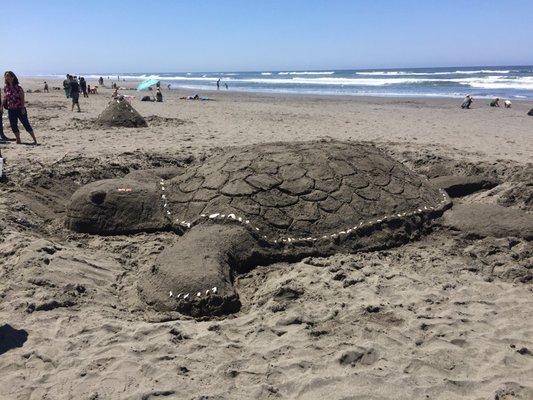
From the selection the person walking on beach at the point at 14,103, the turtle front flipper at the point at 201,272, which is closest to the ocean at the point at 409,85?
the person walking on beach at the point at 14,103

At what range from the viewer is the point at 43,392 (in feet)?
8.24

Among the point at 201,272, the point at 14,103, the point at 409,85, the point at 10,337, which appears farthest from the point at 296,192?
the point at 409,85

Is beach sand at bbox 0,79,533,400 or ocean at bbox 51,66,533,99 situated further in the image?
ocean at bbox 51,66,533,99

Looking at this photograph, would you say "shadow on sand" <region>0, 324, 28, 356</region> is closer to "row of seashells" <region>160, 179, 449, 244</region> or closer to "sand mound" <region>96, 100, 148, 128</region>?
"row of seashells" <region>160, 179, 449, 244</region>

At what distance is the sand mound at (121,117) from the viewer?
1185 centimetres

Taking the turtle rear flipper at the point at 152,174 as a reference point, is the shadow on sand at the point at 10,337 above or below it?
below

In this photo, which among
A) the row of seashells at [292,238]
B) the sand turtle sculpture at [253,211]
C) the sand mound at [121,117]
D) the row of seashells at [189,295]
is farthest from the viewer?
the sand mound at [121,117]

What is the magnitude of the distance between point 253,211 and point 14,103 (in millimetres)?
7540

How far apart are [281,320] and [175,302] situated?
0.80 metres

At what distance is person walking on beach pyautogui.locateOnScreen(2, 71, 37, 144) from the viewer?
9008mm

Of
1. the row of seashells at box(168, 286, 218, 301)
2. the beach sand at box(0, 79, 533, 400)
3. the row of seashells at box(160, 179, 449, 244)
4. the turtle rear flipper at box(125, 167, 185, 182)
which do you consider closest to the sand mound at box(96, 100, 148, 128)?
the beach sand at box(0, 79, 533, 400)

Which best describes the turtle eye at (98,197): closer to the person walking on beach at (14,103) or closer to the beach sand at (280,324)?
the beach sand at (280,324)

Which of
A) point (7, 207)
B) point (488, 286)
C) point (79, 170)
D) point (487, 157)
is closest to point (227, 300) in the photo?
point (488, 286)

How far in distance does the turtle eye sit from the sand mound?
7.65 m
